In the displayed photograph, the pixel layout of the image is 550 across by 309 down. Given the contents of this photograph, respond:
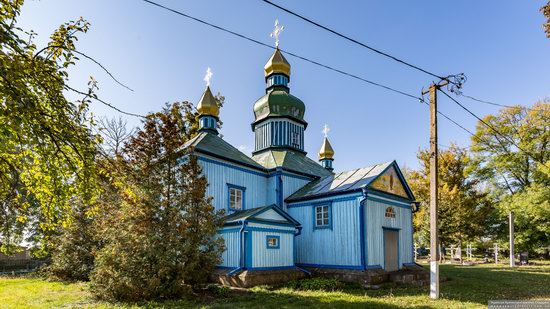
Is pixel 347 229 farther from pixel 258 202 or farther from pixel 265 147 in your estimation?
pixel 265 147

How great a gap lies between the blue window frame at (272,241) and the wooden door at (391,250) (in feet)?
16.4

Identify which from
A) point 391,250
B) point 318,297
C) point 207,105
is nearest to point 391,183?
point 391,250

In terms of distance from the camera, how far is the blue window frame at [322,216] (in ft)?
49.6

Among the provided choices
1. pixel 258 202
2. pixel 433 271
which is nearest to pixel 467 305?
pixel 433 271

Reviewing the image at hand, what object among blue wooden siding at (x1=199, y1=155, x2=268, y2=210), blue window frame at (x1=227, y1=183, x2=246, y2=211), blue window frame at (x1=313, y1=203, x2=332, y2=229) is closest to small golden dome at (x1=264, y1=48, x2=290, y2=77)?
blue wooden siding at (x1=199, y1=155, x2=268, y2=210)

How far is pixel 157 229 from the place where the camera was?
10.2 meters

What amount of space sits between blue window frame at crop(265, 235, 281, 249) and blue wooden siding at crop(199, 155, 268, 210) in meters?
2.75

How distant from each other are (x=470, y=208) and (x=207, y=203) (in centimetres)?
2428

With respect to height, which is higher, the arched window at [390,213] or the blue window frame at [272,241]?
the arched window at [390,213]

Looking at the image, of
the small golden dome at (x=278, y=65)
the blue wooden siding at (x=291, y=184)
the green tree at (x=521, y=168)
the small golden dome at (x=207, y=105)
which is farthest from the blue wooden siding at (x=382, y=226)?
the green tree at (x=521, y=168)

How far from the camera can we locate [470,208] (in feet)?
89.0

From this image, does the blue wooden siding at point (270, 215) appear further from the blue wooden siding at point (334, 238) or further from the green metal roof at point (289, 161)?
the green metal roof at point (289, 161)

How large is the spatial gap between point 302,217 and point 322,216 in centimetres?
119

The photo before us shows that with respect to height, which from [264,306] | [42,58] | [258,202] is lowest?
[264,306]
